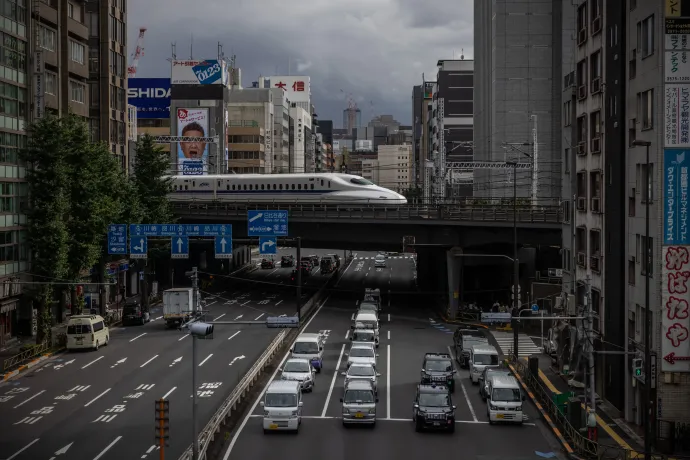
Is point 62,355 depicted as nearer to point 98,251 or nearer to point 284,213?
point 98,251

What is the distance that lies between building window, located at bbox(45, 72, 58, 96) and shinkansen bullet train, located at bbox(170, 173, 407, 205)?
23.4 meters

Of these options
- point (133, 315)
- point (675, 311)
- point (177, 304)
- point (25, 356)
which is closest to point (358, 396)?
point (675, 311)

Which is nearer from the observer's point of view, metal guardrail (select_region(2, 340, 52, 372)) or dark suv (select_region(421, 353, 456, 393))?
dark suv (select_region(421, 353, 456, 393))

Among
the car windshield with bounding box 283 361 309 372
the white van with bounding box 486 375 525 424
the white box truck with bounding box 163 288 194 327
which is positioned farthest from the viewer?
the white box truck with bounding box 163 288 194 327

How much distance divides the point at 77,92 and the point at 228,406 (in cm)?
4211

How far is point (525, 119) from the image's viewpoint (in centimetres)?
9981

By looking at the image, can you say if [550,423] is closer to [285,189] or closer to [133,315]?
[133,315]

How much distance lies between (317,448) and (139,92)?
131 m

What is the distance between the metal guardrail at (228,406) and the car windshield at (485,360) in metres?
10.4

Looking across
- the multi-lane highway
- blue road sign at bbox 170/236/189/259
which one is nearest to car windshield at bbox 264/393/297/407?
the multi-lane highway

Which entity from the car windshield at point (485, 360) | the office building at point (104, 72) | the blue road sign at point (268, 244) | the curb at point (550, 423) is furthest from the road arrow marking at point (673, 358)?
the office building at point (104, 72)

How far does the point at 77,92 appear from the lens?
65.6 m

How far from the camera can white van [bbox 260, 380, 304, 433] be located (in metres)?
30.2

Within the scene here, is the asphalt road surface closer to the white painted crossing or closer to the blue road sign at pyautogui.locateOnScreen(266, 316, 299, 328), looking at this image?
the blue road sign at pyautogui.locateOnScreen(266, 316, 299, 328)
